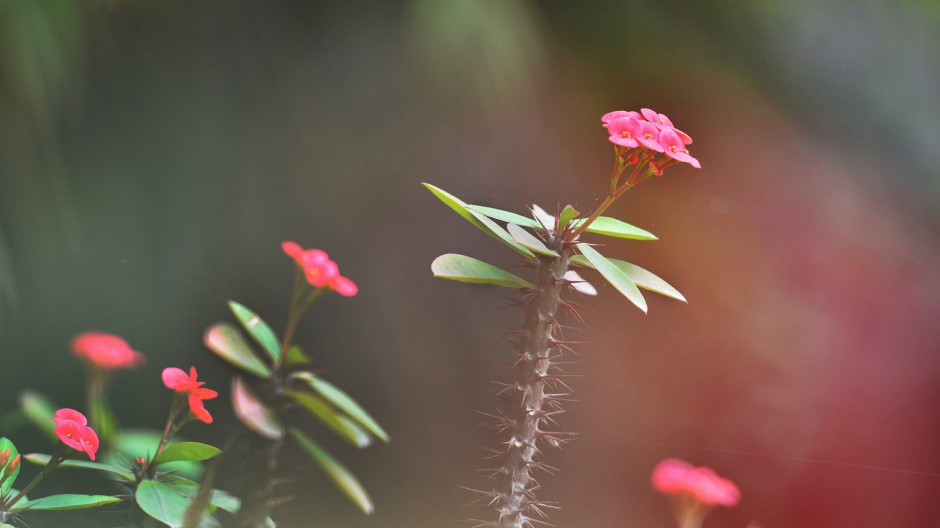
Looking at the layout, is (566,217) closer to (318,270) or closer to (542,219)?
(542,219)

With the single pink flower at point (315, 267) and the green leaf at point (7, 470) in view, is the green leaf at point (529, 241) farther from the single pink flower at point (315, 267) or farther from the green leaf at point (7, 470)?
the green leaf at point (7, 470)

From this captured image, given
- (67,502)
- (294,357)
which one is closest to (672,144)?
(294,357)

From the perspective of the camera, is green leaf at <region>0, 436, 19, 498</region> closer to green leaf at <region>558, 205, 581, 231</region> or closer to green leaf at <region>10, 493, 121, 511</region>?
green leaf at <region>10, 493, 121, 511</region>

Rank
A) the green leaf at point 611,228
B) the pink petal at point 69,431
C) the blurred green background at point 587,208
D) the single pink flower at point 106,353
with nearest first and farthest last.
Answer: the pink petal at point 69,431 < the green leaf at point 611,228 < the single pink flower at point 106,353 < the blurred green background at point 587,208

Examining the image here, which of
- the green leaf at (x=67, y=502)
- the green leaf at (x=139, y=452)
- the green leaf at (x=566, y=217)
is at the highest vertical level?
the green leaf at (x=566, y=217)

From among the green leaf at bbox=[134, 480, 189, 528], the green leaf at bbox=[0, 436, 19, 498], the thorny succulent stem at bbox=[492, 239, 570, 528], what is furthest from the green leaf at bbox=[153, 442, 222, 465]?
the thorny succulent stem at bbox=[492, 239, 570, 528]

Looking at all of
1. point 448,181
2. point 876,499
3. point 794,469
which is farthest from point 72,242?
point 876,499

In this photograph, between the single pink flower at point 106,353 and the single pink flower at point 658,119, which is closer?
the single pink flower at point 658,119

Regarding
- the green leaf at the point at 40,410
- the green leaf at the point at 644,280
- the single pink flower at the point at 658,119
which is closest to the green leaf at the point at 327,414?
the green leaf at the point at 644,280
